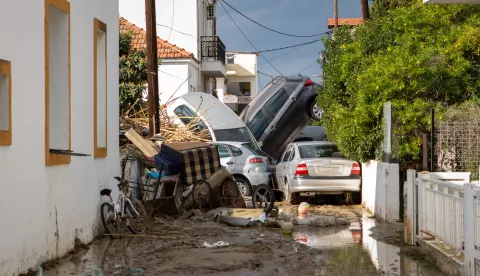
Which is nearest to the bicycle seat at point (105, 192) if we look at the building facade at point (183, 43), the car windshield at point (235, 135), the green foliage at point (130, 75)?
the car windshield at point (235, 135)

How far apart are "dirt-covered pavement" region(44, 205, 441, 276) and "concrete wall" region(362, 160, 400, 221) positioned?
458mm

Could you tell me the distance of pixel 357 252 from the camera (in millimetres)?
11336

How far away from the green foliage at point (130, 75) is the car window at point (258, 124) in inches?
157

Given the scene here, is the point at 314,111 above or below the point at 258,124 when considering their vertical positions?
above

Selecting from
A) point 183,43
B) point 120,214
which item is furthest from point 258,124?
point 120,214

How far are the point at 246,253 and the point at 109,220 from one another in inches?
114

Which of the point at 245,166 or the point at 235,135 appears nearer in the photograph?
the point at 245,166

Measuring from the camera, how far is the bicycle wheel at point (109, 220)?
12656 millimetres

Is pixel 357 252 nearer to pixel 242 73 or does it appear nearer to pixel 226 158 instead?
pixel 226 158

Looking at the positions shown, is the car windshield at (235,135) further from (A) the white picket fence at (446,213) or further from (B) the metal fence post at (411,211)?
(A) the white picket fence at (446,213)

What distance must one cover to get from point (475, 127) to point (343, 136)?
4.19 m

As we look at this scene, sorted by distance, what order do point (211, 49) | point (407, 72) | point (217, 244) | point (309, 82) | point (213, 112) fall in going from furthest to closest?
point (211, 49) < point (309, 82) < point (213, 112) < point (407, 72) < point (217, 244)

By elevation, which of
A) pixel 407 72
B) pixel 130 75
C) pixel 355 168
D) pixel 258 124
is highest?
pixel 130 75

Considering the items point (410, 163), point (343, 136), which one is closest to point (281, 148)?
point (343, 136)
